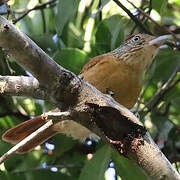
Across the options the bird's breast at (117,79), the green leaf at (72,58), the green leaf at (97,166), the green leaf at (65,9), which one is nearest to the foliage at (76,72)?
the green leaf at (72,58)

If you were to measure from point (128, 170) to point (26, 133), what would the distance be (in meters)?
0.72

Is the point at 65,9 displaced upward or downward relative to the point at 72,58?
upward

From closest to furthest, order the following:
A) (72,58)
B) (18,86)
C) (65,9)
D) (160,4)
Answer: (18,86) < (65,9) < (160,4) < (72,58)

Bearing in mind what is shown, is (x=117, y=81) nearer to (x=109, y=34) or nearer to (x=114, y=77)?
(x=114, y=77)

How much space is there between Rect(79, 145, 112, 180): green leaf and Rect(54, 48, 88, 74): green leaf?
0.66 meters

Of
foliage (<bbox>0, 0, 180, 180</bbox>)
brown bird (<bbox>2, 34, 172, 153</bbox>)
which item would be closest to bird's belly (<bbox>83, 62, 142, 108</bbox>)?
brown bird (<bbox>2, 34, 172, 153</bbox>)

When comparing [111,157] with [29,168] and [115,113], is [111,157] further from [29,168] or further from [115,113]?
[115,113]

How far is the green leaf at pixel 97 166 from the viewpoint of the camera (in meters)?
2.63

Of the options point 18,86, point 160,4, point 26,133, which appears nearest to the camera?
point 18,86

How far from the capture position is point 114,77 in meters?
2.95

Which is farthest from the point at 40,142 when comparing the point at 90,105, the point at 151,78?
the point at 90,105

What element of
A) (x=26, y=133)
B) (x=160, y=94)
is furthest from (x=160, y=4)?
(x=26, y=133)

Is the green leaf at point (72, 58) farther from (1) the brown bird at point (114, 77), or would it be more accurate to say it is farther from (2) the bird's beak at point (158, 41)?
(2) the bird's beak at point (158, 41)

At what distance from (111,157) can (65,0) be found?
892 mm
